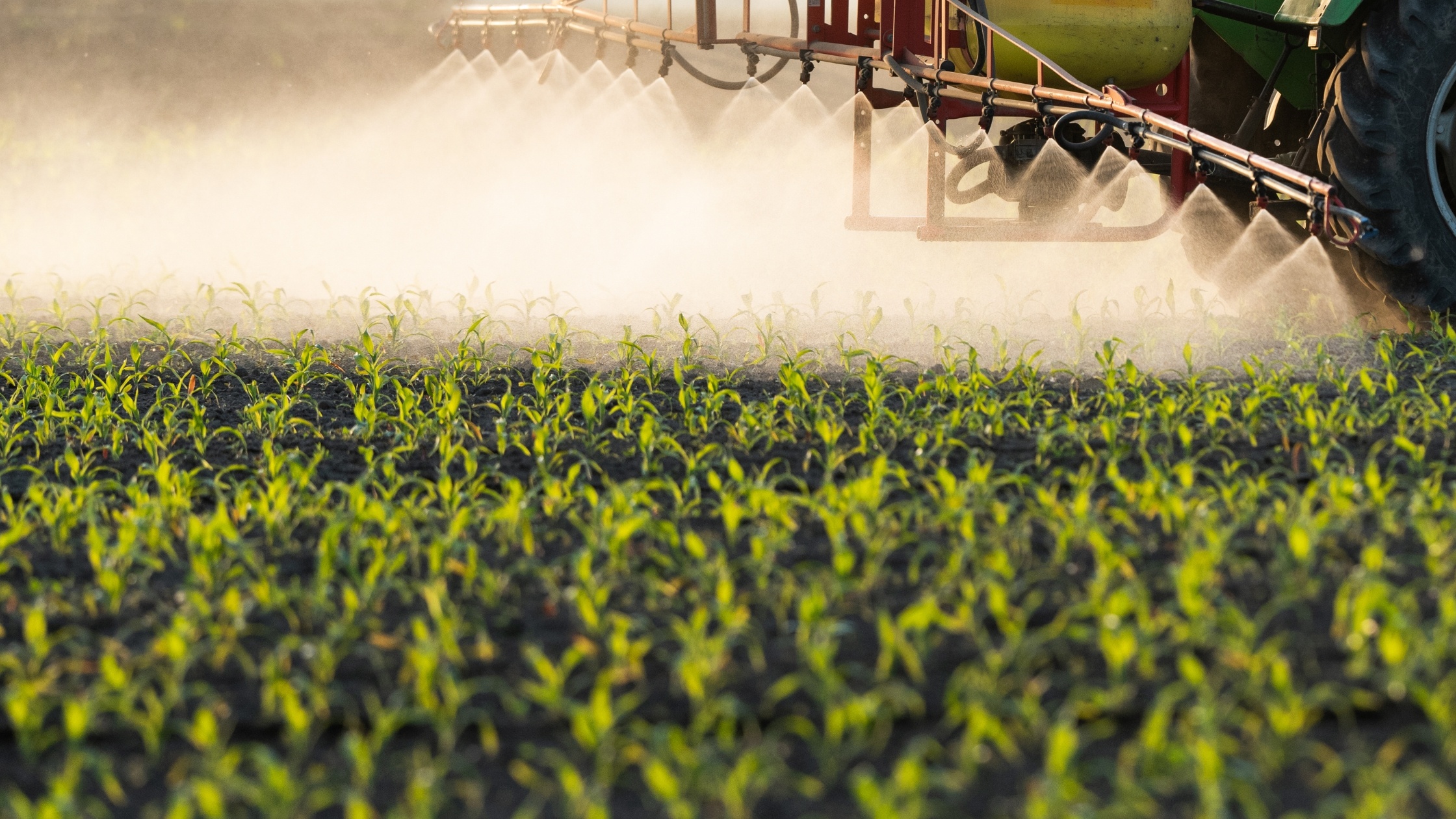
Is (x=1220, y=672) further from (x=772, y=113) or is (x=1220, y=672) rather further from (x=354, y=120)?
(x=354, y=120)

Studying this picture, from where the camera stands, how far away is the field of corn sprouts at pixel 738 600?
193 centimetres

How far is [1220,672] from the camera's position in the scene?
218cm

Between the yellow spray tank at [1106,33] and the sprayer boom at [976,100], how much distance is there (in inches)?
2.4

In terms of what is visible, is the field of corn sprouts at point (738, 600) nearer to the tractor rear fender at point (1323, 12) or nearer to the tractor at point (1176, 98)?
the tractor at point (1176, 98)

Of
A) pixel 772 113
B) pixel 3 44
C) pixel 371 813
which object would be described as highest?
pixel 3 44

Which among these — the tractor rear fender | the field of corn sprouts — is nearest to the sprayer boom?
the tractor rear fender

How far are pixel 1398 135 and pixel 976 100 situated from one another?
154 centimetres

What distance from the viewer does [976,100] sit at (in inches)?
218

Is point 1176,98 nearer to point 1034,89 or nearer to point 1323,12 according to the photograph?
point 1323,12

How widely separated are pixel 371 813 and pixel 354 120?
10.1 meters

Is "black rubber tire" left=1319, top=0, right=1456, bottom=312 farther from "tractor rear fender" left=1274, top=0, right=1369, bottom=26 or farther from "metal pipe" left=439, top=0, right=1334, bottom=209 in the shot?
"metal pipe" left=439, top=0, right=1334, bottom=209

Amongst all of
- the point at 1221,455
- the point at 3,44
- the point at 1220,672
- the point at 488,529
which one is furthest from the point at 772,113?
the point at 3,44

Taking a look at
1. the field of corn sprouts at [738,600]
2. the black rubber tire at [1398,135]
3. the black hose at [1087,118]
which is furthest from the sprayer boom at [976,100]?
the field of corn sprouts at [738,600]

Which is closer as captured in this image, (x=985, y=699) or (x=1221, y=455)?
(x=985, y=699)
